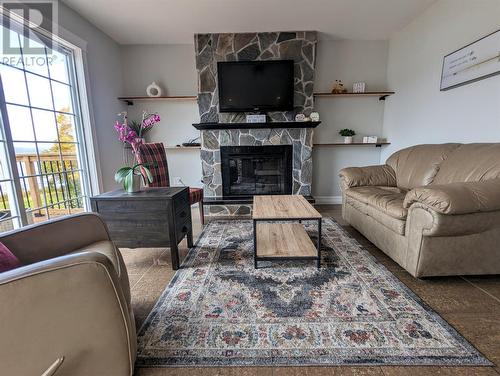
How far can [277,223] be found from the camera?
2.51 metres

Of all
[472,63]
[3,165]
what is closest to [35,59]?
[3,165]

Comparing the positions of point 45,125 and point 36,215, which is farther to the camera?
point 45,125

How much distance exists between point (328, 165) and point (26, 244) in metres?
3.75

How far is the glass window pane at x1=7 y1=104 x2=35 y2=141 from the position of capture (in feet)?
6.68

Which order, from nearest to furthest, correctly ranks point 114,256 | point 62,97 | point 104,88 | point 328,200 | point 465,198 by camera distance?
point 114,256 < point 465,198 < point 62,97 < point 104,88 < point 328,200

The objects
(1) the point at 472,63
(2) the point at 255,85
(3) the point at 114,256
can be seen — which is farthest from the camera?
(2) the point at 255,85

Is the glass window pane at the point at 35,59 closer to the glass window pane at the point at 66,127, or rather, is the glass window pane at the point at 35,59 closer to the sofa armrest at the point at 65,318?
the glass window pane at the point at 66,127

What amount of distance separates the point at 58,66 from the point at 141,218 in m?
2.10

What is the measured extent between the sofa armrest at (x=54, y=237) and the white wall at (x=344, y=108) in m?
3.33

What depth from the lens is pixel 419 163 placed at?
250 cm

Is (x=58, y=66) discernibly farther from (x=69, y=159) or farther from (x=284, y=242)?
(x=284, y=242)

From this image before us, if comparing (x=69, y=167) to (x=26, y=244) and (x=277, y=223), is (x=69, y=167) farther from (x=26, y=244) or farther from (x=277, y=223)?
(x=277, y=223)

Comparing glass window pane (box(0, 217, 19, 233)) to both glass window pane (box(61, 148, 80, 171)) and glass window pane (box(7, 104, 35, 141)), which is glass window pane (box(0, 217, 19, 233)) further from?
glass window pane (box(61, 148, 80, 171))

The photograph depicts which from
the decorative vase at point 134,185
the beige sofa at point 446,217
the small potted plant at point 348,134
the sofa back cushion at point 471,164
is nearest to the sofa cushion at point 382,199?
the beige sofa at point 446,217
